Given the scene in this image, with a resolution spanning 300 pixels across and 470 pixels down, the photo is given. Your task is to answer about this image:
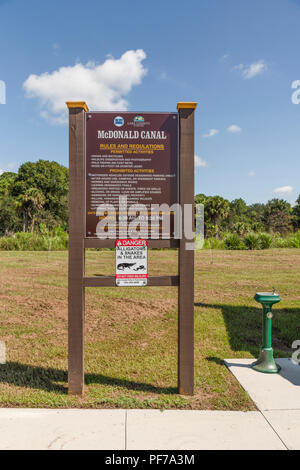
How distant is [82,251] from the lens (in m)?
3.37

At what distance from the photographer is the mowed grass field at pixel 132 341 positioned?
342cm

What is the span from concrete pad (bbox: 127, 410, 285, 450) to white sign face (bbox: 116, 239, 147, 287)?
50.0 inches

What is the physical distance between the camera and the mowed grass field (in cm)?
342

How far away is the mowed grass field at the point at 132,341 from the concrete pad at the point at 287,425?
0.84 ft

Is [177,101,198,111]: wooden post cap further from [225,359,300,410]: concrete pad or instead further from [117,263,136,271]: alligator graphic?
[225,359,300,410]: concrete pad

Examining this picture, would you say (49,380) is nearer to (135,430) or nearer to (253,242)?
(135,430)

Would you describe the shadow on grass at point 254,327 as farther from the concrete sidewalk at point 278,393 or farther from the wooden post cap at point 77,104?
the wooden post cap at point 77,104

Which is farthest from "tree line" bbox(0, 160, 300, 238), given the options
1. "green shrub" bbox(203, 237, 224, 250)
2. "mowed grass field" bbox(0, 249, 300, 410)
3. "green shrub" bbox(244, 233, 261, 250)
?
"mowed grass field" bbox(0, 249, 300, 410)

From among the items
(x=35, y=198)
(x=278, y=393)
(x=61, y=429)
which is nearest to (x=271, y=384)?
(x=278, y=393)

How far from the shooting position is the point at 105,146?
11.0 feet

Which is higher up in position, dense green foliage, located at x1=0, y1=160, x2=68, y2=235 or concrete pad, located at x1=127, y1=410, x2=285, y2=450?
dense green foliage, located at x1=0, y1=160, x2=68, y2=235

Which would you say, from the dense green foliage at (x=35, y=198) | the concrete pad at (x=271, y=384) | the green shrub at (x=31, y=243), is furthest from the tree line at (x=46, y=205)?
the concrete pad at (x=271, y=384)

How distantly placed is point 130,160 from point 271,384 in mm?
3006
